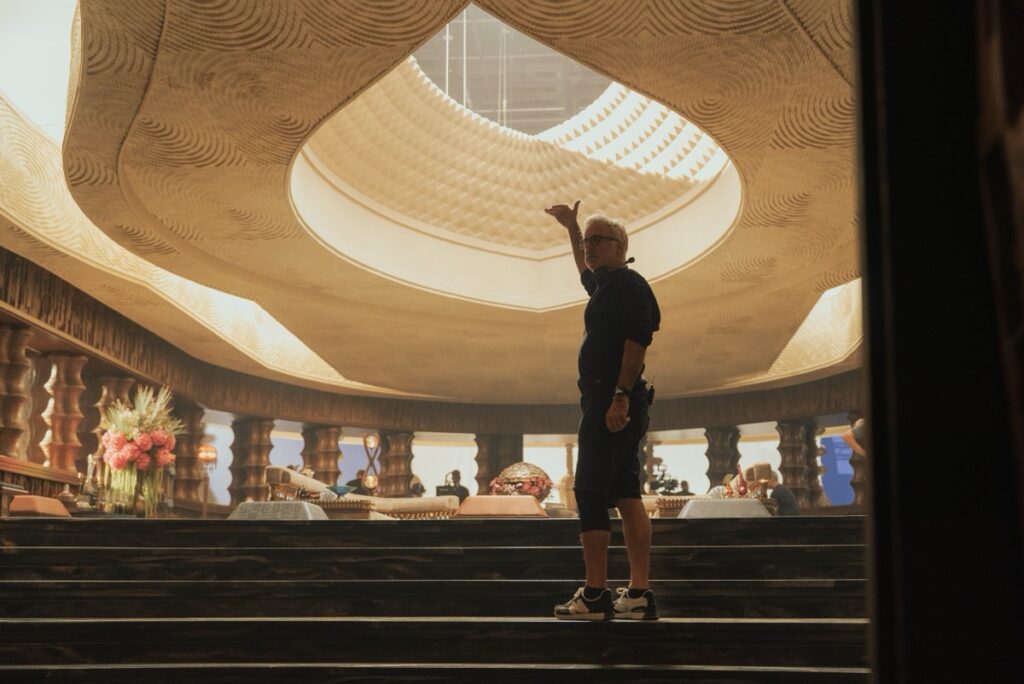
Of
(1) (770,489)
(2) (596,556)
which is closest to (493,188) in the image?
(1) (770,489)

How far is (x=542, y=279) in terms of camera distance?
13.5 m

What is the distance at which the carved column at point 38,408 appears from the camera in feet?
41.8

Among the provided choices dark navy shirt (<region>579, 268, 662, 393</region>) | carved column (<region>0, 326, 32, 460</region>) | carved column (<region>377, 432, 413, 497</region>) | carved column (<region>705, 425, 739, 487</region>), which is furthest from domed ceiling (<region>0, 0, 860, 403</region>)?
dark navy shirt (<region>579, 268, 662, 393</region>)

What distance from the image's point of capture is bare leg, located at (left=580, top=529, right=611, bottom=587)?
384 centimetres

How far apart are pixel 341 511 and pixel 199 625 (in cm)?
624

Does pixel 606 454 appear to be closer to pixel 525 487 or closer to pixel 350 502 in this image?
pixel 350 502

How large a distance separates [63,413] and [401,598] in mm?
9413

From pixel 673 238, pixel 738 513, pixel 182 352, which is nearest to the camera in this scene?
pixel 738 513

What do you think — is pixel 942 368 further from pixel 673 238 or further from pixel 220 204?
pixel 673 238

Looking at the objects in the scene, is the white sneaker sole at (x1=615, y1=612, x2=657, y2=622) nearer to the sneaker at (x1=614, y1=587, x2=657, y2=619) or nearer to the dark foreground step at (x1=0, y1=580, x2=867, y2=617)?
the sneaker at (x1=614, y1=587, x2=657, y2=619)

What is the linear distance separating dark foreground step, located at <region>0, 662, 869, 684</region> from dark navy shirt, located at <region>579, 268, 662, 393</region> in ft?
3.59

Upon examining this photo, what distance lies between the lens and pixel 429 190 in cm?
1263

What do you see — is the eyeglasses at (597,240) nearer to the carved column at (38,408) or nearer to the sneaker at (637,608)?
the sneaker at (637,608)

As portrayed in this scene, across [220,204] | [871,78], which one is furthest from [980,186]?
[220,204]
